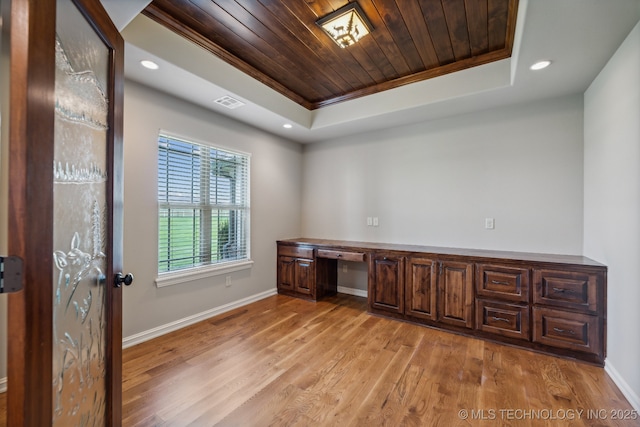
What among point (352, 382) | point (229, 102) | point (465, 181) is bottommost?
point (352, 382)

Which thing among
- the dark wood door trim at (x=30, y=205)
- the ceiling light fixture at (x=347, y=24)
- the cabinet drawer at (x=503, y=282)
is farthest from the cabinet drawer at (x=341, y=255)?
the dark wood door trim at (x=30, y=205)

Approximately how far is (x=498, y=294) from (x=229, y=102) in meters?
3.43

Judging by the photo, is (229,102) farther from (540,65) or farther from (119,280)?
(540,65)

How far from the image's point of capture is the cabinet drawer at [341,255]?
11.7 ft

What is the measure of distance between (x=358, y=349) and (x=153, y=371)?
172 centimetres

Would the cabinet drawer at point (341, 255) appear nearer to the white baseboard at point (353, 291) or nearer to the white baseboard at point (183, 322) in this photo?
the white baseboard at point (353, 291)

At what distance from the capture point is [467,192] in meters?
3.40

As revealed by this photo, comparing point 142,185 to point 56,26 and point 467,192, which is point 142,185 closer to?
point 56,26

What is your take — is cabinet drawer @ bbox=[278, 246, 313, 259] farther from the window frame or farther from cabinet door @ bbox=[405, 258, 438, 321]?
cabinet door @ bbox=[405, 258, 438, 321]

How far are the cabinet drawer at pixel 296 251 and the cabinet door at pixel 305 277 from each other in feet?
0.24

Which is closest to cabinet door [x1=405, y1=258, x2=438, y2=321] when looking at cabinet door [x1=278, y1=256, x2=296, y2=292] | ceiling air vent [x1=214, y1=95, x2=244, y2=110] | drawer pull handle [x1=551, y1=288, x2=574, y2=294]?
drawer pull handle [x1=551, y1=288, x2=574, y2=294]

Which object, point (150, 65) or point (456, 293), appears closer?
point (150, 65)

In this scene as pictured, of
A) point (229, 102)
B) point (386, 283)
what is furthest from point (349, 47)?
point (386, 283)
